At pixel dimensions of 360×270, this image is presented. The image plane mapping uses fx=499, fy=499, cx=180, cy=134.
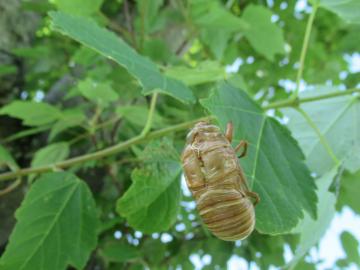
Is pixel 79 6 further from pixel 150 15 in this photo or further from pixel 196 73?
pixel 196 73

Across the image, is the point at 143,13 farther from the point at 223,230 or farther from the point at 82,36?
the point at 223,230

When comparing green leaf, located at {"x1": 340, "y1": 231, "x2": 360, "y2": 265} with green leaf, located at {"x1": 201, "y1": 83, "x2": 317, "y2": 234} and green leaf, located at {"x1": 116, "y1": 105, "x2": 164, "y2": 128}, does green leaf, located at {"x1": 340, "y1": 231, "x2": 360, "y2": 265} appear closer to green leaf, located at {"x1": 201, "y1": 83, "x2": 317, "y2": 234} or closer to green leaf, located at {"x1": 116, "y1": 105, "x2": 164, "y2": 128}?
green leaf, located at {"x1": 116, "y1": 105, "x2": 164, "y2": 128}

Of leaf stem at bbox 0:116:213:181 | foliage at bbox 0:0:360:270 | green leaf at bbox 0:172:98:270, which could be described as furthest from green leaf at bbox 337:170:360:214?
green leaf at bbox 0:172:98:270

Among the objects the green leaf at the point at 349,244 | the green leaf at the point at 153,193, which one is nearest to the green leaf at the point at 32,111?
the green leaf at the point at 153,193

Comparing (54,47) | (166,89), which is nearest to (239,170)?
(166,89)

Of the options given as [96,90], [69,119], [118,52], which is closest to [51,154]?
[69,119]

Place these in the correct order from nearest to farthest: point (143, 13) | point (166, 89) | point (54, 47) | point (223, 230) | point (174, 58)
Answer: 1. point (223, 230)
2. point (166, 89)
3. point (143, 13)
4. point (174, 58)
5. point (54, 47)
